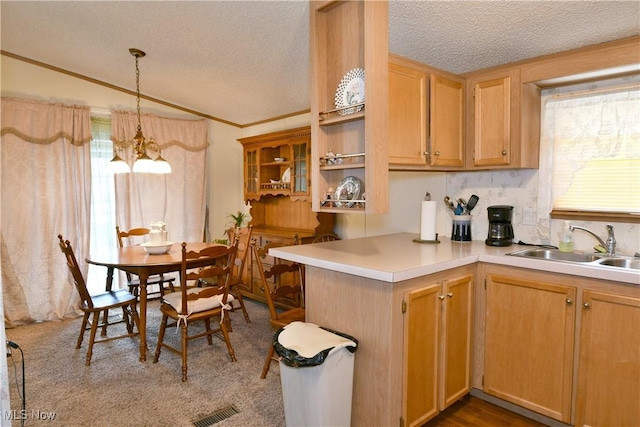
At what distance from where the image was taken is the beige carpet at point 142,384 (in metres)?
2.26

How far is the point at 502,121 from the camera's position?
98.2 inches

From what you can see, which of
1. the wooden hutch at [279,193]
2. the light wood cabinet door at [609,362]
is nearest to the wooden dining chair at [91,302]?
the wooden hutch at [279,193]

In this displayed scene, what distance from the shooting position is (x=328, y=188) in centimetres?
228

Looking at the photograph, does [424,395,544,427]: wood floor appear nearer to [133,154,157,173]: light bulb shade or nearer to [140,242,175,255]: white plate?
[140,242,175,255]: white plate

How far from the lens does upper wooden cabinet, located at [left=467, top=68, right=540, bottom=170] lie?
2447 millimetres

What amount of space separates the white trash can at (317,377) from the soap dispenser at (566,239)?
5.10ft

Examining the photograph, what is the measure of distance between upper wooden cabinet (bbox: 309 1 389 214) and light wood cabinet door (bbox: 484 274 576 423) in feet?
3.11

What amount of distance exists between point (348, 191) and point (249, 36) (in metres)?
1.54

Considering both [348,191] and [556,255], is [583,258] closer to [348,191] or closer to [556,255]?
[556,255]

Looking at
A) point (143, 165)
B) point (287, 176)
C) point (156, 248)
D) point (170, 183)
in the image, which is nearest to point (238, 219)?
point (170, 183)

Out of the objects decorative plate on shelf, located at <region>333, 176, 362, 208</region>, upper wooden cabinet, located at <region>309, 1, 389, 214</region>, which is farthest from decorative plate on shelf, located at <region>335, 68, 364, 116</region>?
decorative plate on shelf, located at <region>333, 176, 362, 208</region>

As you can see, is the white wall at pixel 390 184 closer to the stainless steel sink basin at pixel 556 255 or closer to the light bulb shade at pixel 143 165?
the stainless steel sink basin at pixel 556 255

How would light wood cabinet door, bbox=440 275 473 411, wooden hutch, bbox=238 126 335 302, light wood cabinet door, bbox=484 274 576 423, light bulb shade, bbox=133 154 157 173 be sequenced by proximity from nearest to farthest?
1. light wood cabinet door, bbox=484 274 576 423
2. light wood cabinet door, bbox=440 275 473 411
3. light bulb shade, bbox=133 154 157 173
4. wooden hutch, bbox=238 126 335 302

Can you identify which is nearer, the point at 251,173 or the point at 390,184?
the point at 390,184
